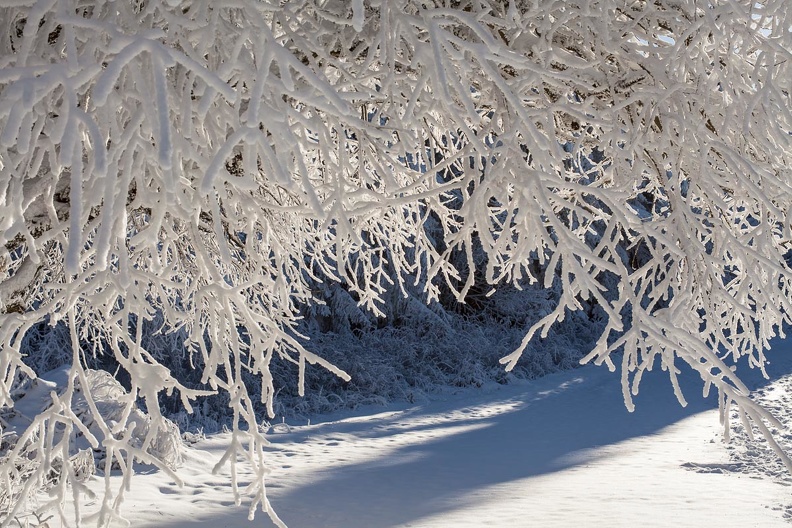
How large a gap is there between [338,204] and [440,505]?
4.80 m

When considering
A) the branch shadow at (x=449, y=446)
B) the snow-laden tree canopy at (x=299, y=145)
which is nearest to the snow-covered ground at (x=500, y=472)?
the branch shadow at (x=449, y=446)

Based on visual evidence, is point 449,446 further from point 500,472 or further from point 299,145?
point 299,145

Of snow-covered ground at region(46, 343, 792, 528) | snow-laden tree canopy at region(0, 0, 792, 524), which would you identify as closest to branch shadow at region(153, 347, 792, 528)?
snow-covered ground at region(46, 343, 792, 528)

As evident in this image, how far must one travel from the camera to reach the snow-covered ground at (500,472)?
563 cm

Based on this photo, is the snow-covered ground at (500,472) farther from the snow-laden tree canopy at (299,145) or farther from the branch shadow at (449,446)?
the snow-laden tree canopy at (299,145)

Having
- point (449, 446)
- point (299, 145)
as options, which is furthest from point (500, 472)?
point (299, 145)

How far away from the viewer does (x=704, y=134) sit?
7.94ft

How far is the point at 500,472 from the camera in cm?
732

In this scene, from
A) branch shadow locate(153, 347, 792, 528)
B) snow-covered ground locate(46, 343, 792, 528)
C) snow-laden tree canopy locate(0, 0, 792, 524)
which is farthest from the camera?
branch shadow locate(153, 347, 792, 528)

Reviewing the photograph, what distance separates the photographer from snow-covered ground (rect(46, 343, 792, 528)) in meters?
5.63

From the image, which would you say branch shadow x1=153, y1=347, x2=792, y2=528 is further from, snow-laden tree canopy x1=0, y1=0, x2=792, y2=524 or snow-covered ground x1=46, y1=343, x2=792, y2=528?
snow-laden tree canopy x1=0, y1=0, x2=792, y2=524

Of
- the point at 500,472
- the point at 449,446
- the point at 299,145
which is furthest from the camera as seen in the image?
the point at 449,446

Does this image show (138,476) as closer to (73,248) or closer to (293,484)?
(293,484)

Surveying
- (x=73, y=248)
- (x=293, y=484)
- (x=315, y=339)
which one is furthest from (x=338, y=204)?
(x=315, y=339)
